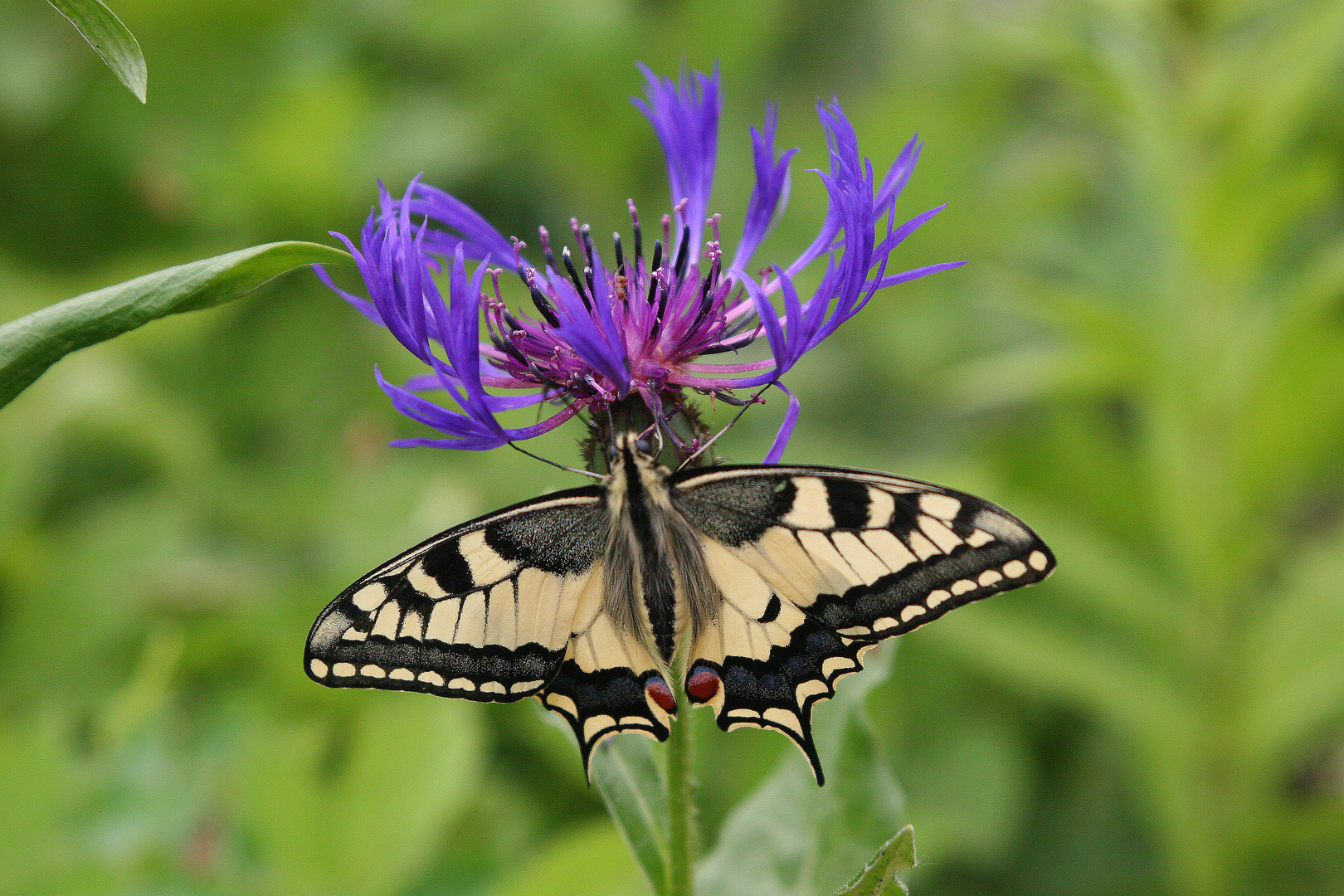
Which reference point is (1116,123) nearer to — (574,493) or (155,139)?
(574,493)

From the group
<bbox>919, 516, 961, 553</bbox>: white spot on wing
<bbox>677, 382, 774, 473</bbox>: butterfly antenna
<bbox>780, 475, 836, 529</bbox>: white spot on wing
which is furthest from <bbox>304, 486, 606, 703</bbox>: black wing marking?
<bbox>919, 516, 961, 553</bbox>: white spot on wing

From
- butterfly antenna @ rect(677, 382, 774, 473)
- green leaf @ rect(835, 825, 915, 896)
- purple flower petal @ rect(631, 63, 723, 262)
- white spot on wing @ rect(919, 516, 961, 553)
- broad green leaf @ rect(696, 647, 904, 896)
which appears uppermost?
purple flower petal @ rect(631, 63, 723, 262)

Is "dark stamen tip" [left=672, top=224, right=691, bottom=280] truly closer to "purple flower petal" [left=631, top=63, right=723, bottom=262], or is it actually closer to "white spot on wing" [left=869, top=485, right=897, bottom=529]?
"purple flower petal" [left=631, top=63, right=723, bottom=262]

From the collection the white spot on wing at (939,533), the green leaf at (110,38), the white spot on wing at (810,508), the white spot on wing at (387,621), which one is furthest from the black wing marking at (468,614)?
the green leaf at (110,38)

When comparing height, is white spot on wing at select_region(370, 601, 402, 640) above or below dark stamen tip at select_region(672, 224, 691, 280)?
below

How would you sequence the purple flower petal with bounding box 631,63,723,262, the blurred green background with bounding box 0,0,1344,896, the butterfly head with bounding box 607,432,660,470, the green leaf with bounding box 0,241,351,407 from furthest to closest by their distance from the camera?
the blurred green background with bounding box 0,0,1344,896, the purple flower petal with bounding box 631,63,723,262, the butterfly head with bounding box 607,432,660,470, the green leaf with bounding box 0,241,351,407

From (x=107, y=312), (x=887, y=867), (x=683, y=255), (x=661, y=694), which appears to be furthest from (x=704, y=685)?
(x=107, y=312)

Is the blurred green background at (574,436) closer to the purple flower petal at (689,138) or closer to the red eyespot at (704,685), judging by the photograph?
the red eyespot at (704,685)
